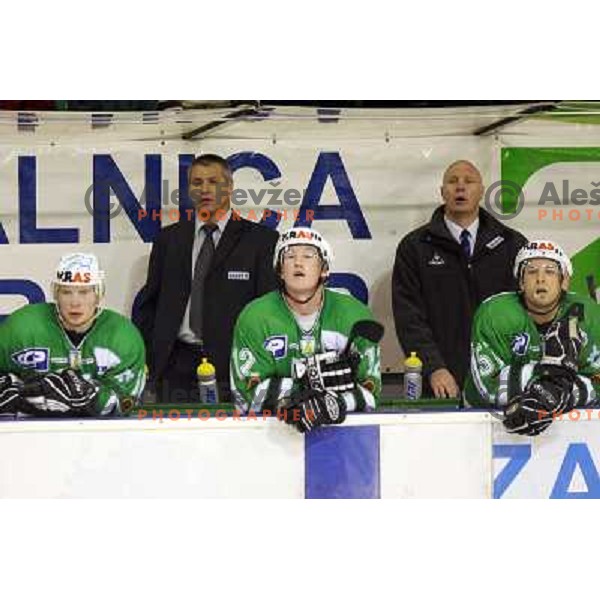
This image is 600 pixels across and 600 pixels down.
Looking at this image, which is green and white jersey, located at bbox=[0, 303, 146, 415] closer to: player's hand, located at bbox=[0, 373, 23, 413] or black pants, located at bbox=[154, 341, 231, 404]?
player's hand, located at bbox=[0, 373, 23, 413]

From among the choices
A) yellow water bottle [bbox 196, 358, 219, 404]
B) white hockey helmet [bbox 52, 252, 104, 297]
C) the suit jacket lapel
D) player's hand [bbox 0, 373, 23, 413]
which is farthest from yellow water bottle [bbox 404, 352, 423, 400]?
player's hand [bbox 0, 373, 23, 413]

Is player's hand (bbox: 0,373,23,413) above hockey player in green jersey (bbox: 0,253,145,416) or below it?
below

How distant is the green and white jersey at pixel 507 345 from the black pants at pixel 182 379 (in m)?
1.47

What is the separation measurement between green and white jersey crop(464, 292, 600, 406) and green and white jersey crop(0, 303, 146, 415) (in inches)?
55.8

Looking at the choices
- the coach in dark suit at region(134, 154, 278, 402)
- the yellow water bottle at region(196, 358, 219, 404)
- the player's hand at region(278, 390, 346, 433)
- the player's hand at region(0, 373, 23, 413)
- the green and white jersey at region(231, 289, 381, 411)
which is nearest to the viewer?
the player's hand at region(278, 390, 346, 433)

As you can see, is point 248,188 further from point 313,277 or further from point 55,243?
point 313,277

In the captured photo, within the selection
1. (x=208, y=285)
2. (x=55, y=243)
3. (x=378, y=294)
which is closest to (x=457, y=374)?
(x=378, y=294)

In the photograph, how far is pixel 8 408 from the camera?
21.0ft

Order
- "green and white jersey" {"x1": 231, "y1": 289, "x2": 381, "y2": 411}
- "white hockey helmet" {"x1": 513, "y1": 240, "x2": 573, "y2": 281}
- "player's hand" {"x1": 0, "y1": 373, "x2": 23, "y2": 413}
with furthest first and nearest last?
"white hockey helmet" {"x1": 513, "y1": 240, "x2": 573, "y2": 281} → "green and white jersey" {"x1": 231, "y1": 289, "x2": 381, "y2": 411} → "player's hand" {"x1": 0, "y1": 373, "x2": 23, "y2": 413}

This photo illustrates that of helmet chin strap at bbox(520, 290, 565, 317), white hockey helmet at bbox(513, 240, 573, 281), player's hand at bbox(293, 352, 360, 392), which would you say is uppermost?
white hockey helmet at bbox(513, 240, 573, 281)

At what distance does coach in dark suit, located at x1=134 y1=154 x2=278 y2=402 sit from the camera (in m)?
7.76

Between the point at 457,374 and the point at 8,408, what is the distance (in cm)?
241

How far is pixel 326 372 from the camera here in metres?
6.41

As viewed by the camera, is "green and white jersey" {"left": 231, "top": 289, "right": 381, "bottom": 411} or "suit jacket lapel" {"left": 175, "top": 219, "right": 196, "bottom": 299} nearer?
"green and white jersey" {"left": 231, "top": 289, "right": 381, "bottom": 411}
